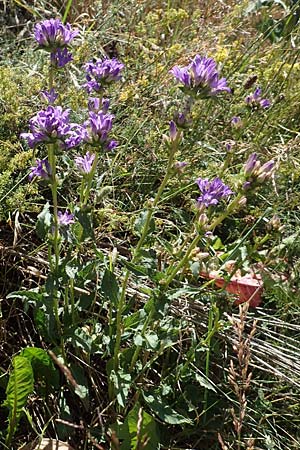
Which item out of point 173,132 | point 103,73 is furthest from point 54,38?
point 173,132

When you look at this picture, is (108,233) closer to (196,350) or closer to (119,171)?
(119,171)

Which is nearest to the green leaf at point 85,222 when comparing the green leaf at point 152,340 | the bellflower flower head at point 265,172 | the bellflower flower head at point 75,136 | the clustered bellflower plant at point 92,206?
the clustered bellflower plant at point 92,206

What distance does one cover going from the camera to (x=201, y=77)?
1.13 metres

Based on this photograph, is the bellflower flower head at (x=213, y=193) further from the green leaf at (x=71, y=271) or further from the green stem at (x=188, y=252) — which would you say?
the green leaf at (x=71, y=271)

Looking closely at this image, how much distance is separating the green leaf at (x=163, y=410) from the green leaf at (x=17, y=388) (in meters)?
0.25

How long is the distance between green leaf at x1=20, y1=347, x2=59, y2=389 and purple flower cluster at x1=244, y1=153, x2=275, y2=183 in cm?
59

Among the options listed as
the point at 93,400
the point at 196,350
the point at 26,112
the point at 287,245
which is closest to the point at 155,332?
the point at 196,350

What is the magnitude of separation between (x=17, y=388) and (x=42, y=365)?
10 cm

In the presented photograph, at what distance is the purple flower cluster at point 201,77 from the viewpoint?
1121mm

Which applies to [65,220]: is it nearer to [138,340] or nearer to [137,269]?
[137,269]

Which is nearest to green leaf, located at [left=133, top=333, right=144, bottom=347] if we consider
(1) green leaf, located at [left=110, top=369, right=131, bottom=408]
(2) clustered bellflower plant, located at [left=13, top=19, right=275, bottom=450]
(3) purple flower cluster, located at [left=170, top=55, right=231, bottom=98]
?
(2) clustered bellflower plant, located at [left=13, top=19, right=275, bottom=450]

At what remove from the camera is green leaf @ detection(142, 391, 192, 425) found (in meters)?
1.27

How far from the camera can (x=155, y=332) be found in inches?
49.9

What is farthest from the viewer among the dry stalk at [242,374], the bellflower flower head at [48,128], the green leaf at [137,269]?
the green leaf at [137,269]
